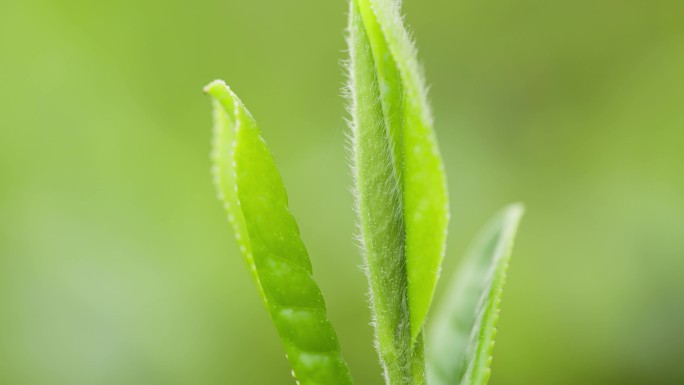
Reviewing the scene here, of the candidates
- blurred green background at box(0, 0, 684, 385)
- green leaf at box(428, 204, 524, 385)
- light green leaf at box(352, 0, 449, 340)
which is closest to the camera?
light green leaf at box(352, 0, 449, 340)

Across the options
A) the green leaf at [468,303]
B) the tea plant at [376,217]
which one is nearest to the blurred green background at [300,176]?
the green leaf at [468,303]

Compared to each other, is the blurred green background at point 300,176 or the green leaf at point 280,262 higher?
the blurred green background at point 300,176

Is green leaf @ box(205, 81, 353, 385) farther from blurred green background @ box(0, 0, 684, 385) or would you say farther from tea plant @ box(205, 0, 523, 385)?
blurred green background @ box(0, 0, 684, 385)

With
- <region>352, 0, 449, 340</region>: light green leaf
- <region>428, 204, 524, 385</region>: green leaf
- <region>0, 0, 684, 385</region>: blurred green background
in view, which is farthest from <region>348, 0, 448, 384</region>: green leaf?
<region>0, 0, 684, 385</region>: blurred green background

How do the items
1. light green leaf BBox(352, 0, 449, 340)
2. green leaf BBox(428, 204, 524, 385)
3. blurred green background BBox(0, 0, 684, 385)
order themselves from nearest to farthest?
light green leaf BBox(352, 0, 449, 340)
green leaf BBox(428, 204, 524, 385)
blurred green background BBox(0, 0, 684, 385)

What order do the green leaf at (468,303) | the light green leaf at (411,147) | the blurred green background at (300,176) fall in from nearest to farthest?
the light green leaf at (411,147), the green leaf at (468,303), the blurred green background at (300,176)

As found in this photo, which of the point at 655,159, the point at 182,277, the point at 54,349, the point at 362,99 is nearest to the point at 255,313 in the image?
the point at 182,277

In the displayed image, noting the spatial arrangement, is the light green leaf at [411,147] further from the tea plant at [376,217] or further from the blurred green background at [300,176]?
the blurred green background at [300,176]

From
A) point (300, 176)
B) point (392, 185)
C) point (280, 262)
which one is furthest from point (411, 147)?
point (300, 176)
